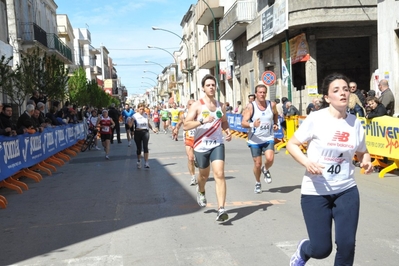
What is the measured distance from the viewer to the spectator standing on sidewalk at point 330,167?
13.4ft

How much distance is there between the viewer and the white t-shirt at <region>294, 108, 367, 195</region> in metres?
4.12

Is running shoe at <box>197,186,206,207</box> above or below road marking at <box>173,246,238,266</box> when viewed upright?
above

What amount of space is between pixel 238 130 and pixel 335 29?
22.3 ft

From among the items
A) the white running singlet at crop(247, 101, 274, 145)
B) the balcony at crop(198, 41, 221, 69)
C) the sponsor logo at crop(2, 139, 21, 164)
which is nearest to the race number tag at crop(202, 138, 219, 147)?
the white running singlet at crop(247, 101, 274, 145)

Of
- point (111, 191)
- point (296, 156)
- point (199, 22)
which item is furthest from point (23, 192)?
point (199, 22)

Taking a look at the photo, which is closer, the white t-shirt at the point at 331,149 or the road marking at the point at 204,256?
the white t-shirt at the point at 331,149

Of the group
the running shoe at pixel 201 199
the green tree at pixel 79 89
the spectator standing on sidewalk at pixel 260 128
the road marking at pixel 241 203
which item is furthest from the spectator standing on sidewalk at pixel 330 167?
the green tree at pixel 79 89

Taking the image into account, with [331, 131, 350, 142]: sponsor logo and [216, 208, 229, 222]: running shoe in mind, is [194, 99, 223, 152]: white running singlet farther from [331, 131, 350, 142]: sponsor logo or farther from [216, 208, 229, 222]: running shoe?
A: [331, 131, 350, 142]: sponsor logo

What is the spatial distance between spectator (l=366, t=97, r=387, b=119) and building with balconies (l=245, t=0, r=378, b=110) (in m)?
9.13

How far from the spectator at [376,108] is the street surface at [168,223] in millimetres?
1433

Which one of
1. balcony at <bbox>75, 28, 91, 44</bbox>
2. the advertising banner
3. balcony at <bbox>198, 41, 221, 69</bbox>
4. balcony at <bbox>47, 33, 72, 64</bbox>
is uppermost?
balcony at <bbox>75, 28, 91, 44</bbox>

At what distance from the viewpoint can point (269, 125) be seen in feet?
30.1

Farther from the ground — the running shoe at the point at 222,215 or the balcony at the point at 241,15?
the balcony at the point at 241,15

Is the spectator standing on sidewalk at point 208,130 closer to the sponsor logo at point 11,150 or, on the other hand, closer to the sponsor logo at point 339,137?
the sponsor logo at point 339,137
